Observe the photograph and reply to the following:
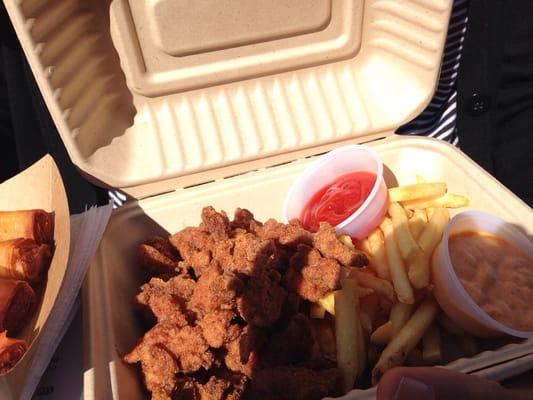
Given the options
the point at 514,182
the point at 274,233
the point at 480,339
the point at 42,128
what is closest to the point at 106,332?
the point at 274,233

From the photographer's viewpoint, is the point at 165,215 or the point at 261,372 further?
the point at 165,215

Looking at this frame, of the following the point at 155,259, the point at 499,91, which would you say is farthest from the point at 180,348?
the point at 499,91

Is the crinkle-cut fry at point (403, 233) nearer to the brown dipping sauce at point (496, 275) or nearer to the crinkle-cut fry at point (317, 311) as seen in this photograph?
the brown dipping sauce at point (496, 275)

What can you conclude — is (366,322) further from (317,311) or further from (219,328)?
(219,328)

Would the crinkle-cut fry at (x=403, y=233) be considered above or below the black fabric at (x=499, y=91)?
below

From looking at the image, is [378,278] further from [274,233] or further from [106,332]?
Answer: [106,332]

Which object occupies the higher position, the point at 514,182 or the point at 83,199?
the point at 83,199

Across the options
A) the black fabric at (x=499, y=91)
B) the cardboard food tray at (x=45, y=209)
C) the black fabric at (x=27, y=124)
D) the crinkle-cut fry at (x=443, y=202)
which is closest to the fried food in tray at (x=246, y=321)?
the cardboard food tray at (x=45, y=209)
